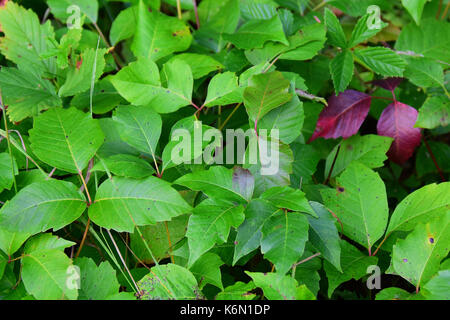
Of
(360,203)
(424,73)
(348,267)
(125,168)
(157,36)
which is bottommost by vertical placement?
(348,267)

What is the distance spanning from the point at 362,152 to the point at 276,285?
1.86 feet

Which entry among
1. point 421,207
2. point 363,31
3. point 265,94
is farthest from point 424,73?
point 265,94

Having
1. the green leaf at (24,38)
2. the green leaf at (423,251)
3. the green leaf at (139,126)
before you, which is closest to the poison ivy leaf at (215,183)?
the green leaf at (139,126)

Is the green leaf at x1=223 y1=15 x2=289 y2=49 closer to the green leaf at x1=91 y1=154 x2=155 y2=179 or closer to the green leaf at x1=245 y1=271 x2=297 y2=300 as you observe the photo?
the green leaf at x1=91 y1=154 x2=155 y2=179

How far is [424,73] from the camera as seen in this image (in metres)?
1.25

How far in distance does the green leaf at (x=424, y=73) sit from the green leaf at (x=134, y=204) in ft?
2.65

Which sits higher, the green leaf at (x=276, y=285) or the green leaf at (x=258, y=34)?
the green leaf at (x=258, y=34)

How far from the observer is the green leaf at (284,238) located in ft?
2.75

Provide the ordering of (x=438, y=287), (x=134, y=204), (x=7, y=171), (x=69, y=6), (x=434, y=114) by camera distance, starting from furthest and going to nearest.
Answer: (x=69, y=6) < (x=434, y=114) < (x=7, y=171) < (x=134, y=204) < (x=438, y=287)

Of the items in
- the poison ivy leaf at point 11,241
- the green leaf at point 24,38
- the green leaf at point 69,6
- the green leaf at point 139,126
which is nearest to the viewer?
the poison ivy leaf at point 11,241

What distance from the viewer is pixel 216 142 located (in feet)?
3.41

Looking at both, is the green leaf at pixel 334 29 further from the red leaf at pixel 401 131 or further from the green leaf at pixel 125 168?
the green leaf at pixel 125 168

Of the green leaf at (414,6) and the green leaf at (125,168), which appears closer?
the green leaf at (125,168)

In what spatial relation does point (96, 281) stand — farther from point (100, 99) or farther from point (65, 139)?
point (100, 99)
